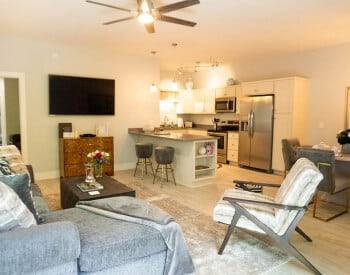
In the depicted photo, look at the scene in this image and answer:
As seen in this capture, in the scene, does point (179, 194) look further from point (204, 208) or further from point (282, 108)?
point (282, 108)

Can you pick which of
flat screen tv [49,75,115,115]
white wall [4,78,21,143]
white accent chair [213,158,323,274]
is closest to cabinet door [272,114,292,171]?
white accent chair [213,158,323,274]

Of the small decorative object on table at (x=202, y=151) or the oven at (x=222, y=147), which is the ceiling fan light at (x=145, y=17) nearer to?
the small decorative object on table at (x=202, y=151)

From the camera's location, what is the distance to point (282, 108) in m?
6.09

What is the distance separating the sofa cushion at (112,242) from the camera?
183cm

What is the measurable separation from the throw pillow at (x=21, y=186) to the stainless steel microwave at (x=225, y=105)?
238 inches

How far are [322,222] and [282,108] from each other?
3.10 meters

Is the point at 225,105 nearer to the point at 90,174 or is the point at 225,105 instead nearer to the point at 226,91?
the point at 226,91

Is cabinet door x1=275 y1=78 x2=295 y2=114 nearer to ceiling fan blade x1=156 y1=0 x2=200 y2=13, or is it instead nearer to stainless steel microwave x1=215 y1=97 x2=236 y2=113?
stainless steel microwave x1=215 y1=97 x2=236 y2=113

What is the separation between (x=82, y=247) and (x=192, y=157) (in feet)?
11.1

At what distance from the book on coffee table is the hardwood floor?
1348mm

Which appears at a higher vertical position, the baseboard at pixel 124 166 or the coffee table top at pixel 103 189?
the coffee table top at pixel 103 189

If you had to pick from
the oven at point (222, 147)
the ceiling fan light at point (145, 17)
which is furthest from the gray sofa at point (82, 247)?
the oven at point (222, 147)

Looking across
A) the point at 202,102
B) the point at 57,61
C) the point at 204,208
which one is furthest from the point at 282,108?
the point at 57,61

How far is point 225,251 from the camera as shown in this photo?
2.75m
